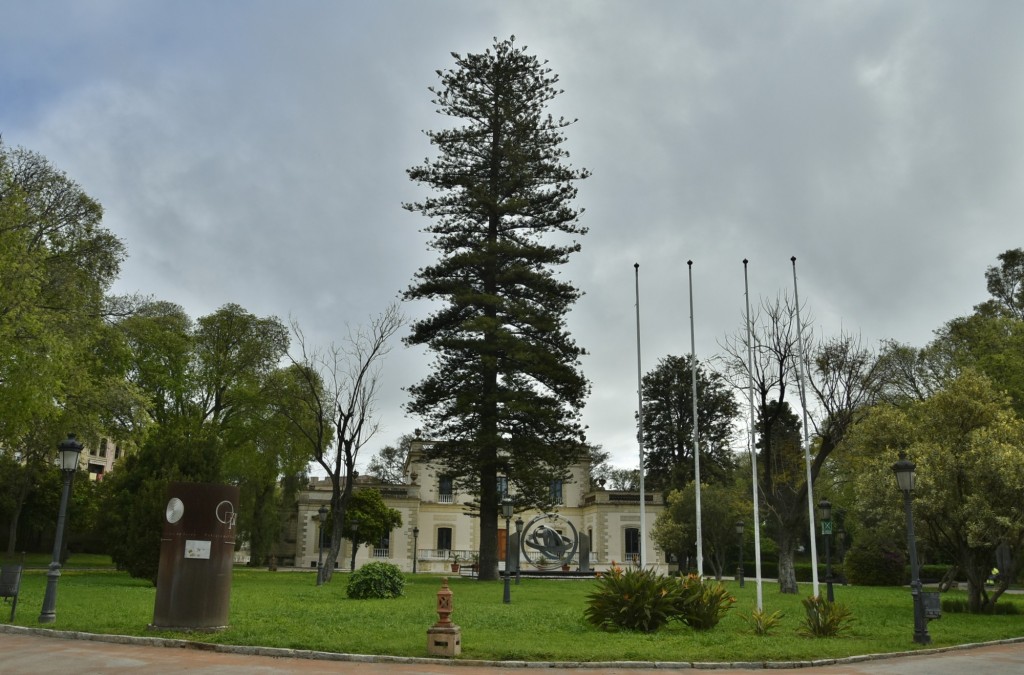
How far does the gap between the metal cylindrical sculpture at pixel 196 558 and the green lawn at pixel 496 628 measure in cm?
43

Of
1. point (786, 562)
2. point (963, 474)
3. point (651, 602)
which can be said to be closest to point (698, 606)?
point (651, 602)

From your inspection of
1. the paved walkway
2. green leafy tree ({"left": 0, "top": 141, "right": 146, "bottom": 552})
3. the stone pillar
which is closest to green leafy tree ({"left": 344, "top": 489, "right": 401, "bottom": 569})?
the stone pillar

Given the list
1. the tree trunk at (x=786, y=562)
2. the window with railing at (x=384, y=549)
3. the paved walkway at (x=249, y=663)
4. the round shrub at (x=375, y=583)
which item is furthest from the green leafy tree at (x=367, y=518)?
the paved walkway at (x=249, y=663)

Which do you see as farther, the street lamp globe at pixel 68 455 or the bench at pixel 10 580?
the street lamp globe at pixel 68 455

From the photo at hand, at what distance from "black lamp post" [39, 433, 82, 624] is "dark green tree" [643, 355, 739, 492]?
40.2 metres

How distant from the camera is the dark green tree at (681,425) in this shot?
167 ft

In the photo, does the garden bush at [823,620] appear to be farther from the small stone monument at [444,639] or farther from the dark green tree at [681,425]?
the dark green tree at [681,425]

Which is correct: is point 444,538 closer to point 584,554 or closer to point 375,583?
point 584,554

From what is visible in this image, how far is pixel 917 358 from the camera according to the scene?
3819 cm

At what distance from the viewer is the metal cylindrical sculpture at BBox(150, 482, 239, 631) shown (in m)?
12.4

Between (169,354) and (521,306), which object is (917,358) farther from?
(169,354)

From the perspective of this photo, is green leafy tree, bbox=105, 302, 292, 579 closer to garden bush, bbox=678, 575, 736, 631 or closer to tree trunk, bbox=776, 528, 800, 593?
tree trunk, bbox=776, 528, 800, 593

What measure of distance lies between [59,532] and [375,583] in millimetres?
8032

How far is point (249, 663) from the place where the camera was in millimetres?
10031
